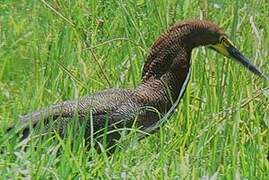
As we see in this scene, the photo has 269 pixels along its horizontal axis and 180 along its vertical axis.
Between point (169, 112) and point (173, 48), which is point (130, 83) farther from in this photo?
point (169, 112)

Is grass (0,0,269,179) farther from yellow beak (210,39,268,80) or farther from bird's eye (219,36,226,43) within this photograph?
bird's eye (219,36,226,43)

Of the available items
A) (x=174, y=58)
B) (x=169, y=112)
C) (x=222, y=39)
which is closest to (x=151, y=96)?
(x=169, y=112)

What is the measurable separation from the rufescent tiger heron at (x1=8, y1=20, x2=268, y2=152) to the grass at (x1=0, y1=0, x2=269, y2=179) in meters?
0.09

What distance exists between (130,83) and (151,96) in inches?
19.8

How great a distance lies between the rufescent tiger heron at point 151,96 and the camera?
5.27 m

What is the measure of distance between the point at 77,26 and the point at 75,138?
5.15ft

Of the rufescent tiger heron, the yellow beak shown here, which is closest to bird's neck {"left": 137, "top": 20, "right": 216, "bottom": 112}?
the rufescent tiger heron

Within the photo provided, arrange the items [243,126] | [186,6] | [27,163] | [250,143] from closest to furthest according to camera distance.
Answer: [27,163]
[250,143]
[243,126]
[186,6]

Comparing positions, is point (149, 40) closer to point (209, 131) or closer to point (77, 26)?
point (77, 26)

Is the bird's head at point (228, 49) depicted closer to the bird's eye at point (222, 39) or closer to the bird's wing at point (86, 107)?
the bird's eye at point (222, 39)

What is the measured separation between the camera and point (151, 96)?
5.56 meters

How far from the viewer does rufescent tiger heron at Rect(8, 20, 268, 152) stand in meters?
5.27

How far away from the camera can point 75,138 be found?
494 cm

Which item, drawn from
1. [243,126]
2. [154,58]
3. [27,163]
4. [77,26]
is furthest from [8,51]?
[27,163]
